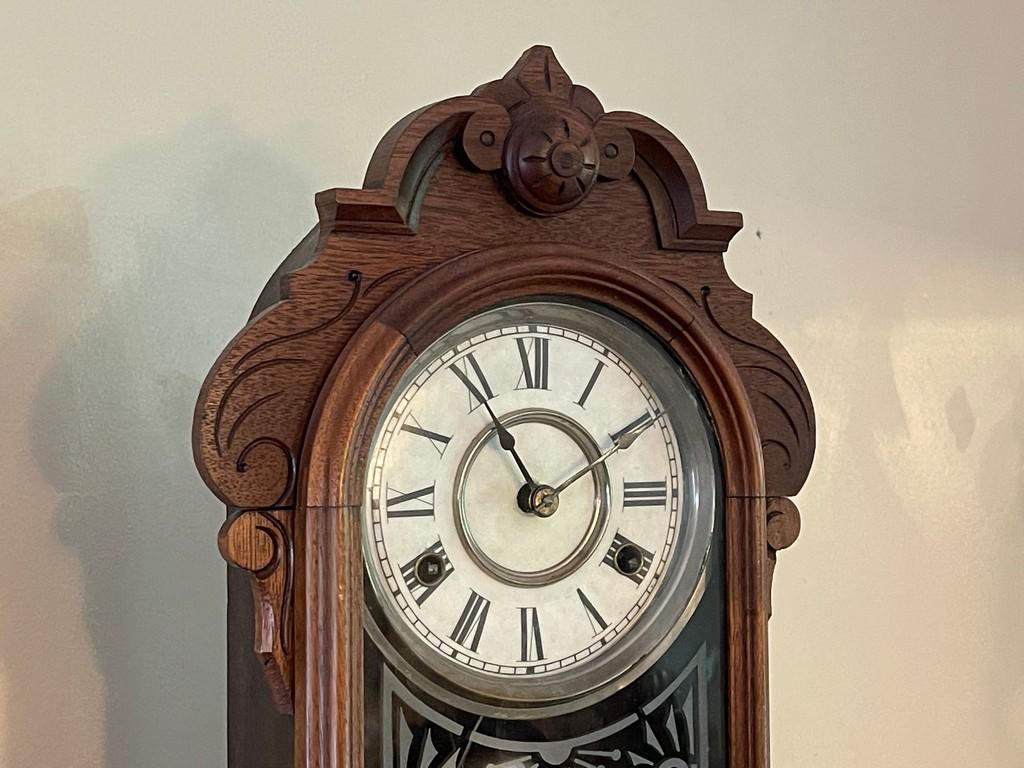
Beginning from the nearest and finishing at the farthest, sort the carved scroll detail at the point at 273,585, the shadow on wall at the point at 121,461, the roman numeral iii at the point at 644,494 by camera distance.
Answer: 1. the carved scroll detail at the point at 273,585
2. the roman numeral iii at the point at 644,494
3. the shadow on wall at the point at 121,461

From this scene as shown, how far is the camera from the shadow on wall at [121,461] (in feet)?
4.06

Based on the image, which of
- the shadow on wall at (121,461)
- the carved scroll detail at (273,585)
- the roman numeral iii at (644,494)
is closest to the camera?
the carved scroll detail at (273,585)

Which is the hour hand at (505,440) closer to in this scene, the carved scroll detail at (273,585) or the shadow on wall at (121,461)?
the carved scroll detail at (273,585)

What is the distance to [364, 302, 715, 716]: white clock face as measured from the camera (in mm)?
1046

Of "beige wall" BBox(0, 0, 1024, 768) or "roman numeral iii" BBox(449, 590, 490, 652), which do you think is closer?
"roman numeral iii" BBox(449, 590, 490, 652)

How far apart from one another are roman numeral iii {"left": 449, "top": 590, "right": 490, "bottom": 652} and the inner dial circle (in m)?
0.02

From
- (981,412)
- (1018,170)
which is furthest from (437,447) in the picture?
(1018,170)

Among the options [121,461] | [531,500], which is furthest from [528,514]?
[121,461]

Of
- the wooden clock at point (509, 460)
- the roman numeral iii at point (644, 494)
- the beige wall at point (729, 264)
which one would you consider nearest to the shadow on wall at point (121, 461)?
the beige wall at point (729, 264)

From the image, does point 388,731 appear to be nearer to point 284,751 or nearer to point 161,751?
point 284,751

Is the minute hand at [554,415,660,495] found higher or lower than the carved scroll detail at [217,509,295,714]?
higher

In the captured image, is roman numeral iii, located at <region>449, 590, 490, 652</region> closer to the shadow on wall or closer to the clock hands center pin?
the clock hands center pin

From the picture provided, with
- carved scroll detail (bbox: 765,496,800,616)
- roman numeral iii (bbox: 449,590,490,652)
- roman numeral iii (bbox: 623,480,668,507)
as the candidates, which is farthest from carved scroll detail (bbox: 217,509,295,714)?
carved scroll detail (bbox: 765,496,800,616)

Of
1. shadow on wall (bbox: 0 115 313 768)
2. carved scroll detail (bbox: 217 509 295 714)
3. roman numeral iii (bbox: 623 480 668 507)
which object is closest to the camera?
carved scroll detail (bbox: 217 509 295 714)
